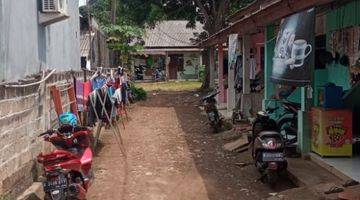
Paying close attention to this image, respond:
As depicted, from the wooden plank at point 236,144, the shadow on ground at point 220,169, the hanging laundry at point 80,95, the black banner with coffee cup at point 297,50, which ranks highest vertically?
the black banner with coffee cup at point 297,50

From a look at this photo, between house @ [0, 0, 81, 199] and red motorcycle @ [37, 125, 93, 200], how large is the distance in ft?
1.25

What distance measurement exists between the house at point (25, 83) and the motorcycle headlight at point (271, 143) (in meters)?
3.37

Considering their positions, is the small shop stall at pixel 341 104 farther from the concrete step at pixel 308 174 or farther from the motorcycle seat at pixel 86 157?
the motorcycle seat at pixel 86 157

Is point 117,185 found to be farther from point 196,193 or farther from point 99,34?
point 99,34

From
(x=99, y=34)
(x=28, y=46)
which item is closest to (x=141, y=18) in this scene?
(x=99, y=34)

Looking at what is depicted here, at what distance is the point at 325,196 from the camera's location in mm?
6582

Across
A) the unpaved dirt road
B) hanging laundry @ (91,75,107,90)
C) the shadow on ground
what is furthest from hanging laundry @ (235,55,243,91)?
hanging laundry @ (91,75,107,90)

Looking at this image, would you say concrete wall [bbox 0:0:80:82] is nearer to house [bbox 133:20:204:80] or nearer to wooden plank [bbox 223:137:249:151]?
wooden plank [bbox 223:137:249:151]

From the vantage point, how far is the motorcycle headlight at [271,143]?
8062 millimetres

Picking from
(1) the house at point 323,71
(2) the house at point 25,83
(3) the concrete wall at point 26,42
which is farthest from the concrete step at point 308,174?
(3) the concrete wall at point 26,42

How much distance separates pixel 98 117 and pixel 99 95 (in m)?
0.47

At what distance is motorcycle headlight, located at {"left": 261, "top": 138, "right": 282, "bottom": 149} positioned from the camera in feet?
26.5

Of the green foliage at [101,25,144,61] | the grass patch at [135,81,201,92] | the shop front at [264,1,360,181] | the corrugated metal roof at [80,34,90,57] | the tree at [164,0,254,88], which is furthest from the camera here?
the grass patch at [135,81,201,92]

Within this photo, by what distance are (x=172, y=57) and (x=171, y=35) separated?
2.61 m
